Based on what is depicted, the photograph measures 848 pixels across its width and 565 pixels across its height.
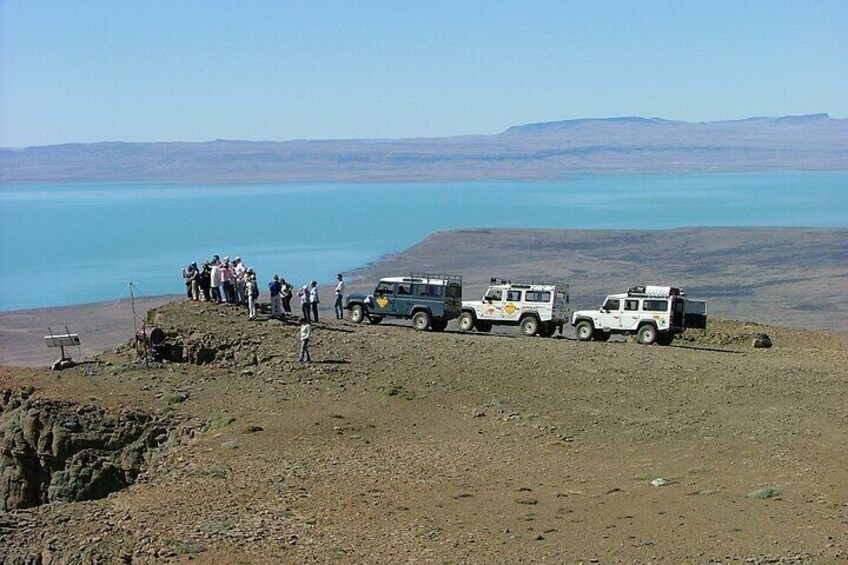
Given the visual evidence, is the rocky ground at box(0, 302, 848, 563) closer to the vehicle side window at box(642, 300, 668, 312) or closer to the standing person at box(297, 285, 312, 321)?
the standing person at box(297, 285, 312, 321)

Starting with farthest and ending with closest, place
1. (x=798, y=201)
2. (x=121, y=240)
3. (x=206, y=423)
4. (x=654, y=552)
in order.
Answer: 1. (x=798, y=201)
2. (x=121, y=240)
3. (x=206, y=423)
4. (x=654, y=552)

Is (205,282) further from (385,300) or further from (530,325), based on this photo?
(530,325)

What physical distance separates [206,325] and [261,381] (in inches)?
206

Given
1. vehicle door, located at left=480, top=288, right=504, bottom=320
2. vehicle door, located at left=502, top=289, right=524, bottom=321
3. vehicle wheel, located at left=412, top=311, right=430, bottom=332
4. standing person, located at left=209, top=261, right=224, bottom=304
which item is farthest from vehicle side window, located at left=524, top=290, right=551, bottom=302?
standing person, located at left=209, top=261, right=224, bottom=304

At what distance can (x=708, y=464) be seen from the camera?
22.9 metres

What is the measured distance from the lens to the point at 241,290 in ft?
125

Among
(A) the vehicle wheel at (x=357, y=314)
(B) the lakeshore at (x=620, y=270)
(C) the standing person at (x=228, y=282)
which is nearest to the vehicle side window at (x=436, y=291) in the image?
(A) the vehicle wheel at (x=357, y=314)

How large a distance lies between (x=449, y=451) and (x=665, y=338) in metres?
14.8

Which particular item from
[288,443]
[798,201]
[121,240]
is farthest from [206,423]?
[798,201]

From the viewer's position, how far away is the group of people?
35.8 m

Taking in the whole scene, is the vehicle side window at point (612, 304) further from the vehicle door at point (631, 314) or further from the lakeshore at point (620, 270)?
the lakeshore at point (620, 270)

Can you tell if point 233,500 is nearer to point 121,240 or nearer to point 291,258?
point 291,258

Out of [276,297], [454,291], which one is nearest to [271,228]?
[454,291]

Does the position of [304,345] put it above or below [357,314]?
above
